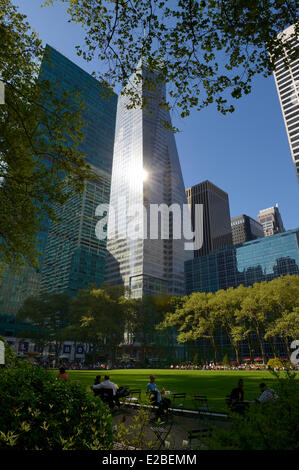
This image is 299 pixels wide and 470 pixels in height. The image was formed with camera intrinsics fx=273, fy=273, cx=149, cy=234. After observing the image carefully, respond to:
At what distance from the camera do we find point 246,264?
9944cm

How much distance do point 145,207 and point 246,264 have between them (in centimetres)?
5706

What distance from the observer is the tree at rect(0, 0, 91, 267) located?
37.5 feet

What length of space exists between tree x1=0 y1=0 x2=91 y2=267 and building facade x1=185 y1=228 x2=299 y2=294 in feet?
289

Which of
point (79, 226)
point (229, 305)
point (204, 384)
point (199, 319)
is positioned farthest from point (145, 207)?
point (204, 384)

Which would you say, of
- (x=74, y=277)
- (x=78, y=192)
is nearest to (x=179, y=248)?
(x=74, y=277)

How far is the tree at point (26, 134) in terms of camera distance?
1143 centimetres

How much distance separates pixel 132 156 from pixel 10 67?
468 ft

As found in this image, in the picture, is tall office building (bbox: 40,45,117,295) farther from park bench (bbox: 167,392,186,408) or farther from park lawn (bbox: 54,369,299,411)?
park bench (bbox: 167,392,186,408)

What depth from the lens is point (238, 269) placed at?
3991 inches

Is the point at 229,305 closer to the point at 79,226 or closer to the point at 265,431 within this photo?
the point at 265,431

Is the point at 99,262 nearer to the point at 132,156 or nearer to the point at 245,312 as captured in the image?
the point at 132,156

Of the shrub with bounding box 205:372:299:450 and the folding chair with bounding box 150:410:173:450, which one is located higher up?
the shrub with bounding box 205:372:299:450

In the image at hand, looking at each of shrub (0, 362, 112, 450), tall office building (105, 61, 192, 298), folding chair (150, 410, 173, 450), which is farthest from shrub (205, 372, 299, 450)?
tall office building (105, 61, 192, 298)

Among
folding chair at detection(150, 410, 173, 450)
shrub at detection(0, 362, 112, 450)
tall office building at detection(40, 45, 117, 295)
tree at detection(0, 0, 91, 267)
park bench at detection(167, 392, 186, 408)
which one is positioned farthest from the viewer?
tall office building at detection(40, 45, 117, 295)
